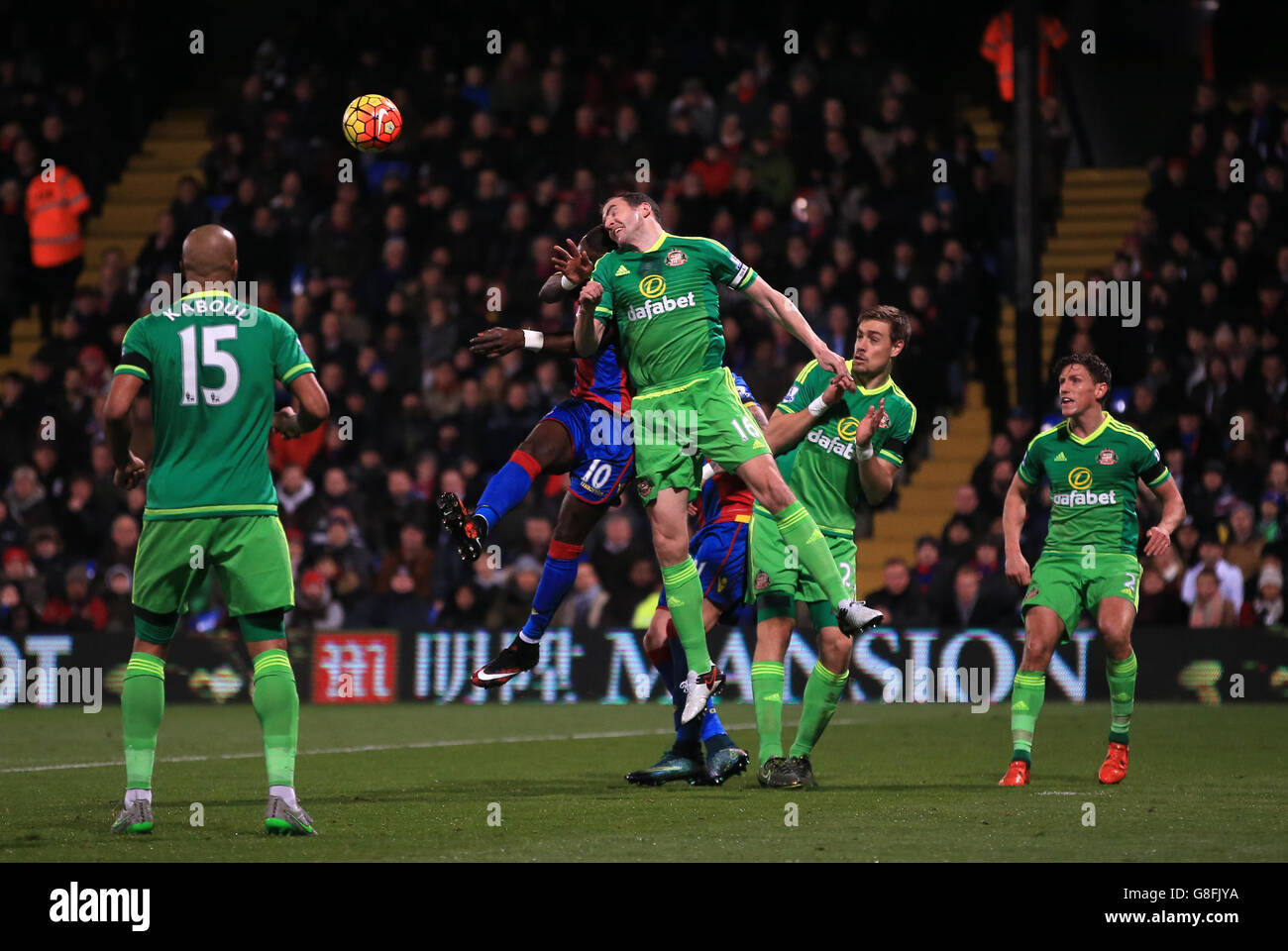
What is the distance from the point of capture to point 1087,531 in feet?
31.2

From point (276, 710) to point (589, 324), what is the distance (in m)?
2.72

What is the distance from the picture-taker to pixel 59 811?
764 centimetres

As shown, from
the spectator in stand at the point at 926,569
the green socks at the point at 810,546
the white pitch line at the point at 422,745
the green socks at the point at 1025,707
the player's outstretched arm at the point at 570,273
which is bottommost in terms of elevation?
the white pitch line at the point at 422,745

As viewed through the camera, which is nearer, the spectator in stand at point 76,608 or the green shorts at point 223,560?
the green shorts at point 223,560

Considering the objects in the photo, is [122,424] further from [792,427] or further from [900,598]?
[900,598]

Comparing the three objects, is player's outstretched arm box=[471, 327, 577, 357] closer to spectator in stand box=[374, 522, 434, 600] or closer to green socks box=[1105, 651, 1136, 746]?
green socks box=[1105, 651, 1136, 746]

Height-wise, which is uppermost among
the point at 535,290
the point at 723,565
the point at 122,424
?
the point at 535,290

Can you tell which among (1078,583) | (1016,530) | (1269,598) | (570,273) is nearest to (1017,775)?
(1078,583)

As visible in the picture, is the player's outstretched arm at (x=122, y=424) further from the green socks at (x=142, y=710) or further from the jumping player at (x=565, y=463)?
the jumping player at (x=565, y=463)

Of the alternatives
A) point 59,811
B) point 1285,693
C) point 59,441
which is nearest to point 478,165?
point 59,441

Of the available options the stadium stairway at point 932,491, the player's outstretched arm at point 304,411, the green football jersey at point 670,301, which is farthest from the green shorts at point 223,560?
the stadium stairway at point 932,491

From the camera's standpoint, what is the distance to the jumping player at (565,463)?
9227mm

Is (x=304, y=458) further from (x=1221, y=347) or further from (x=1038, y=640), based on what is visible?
(x=1038, y=640)

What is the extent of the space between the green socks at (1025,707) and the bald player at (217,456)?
3706 millimetres
